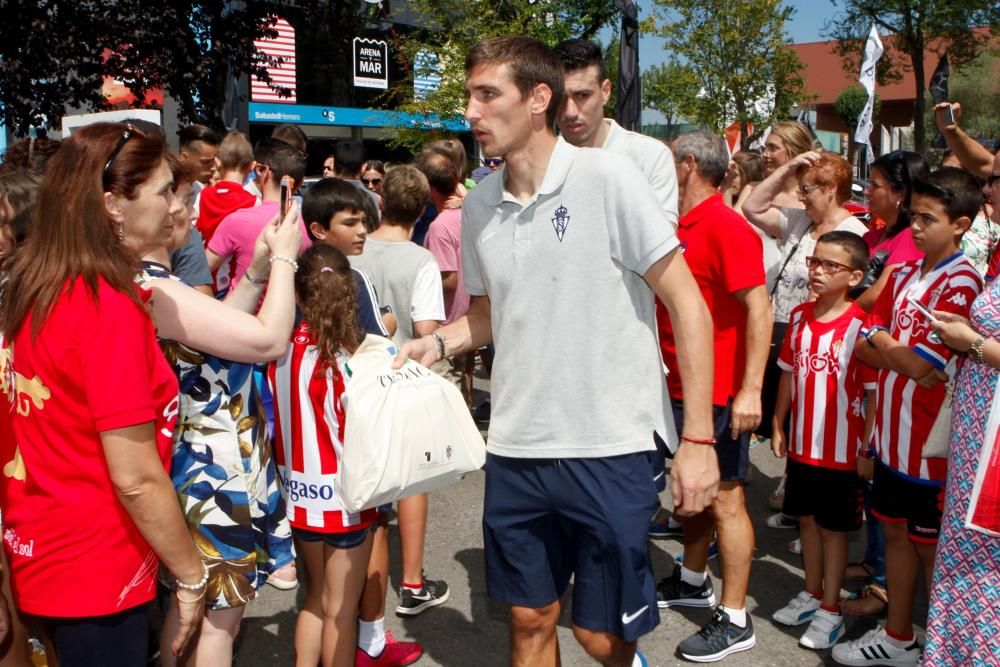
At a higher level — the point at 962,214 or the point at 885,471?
the point at 962,214

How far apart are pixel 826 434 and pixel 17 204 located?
3395 millimetres

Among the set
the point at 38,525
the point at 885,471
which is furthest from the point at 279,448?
the point at 885,471

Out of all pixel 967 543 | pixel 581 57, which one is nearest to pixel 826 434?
pixel 967 543

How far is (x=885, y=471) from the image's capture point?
3.54m

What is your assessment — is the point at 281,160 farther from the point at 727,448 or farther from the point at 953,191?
the point at 953,191

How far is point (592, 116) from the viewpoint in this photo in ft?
12.4

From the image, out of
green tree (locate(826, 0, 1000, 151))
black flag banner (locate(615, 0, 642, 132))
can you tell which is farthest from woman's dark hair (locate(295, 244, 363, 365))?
green tree (locate(826, 0, 1000, 151))

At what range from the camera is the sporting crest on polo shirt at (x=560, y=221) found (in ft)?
8.54

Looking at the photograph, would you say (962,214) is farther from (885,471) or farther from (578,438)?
(578,438)

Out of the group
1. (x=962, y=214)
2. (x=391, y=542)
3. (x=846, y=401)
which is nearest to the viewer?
(x=962, y=214)

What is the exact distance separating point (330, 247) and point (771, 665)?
247 cm

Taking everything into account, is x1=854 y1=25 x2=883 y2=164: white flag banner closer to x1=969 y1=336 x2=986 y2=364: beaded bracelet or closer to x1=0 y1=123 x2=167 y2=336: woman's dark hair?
x1=969 y1=336 x2=986 y2=364: beaded bracelet

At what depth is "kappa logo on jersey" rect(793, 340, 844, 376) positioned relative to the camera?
157 inches

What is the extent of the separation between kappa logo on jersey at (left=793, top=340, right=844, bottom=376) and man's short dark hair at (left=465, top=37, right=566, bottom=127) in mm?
1971
